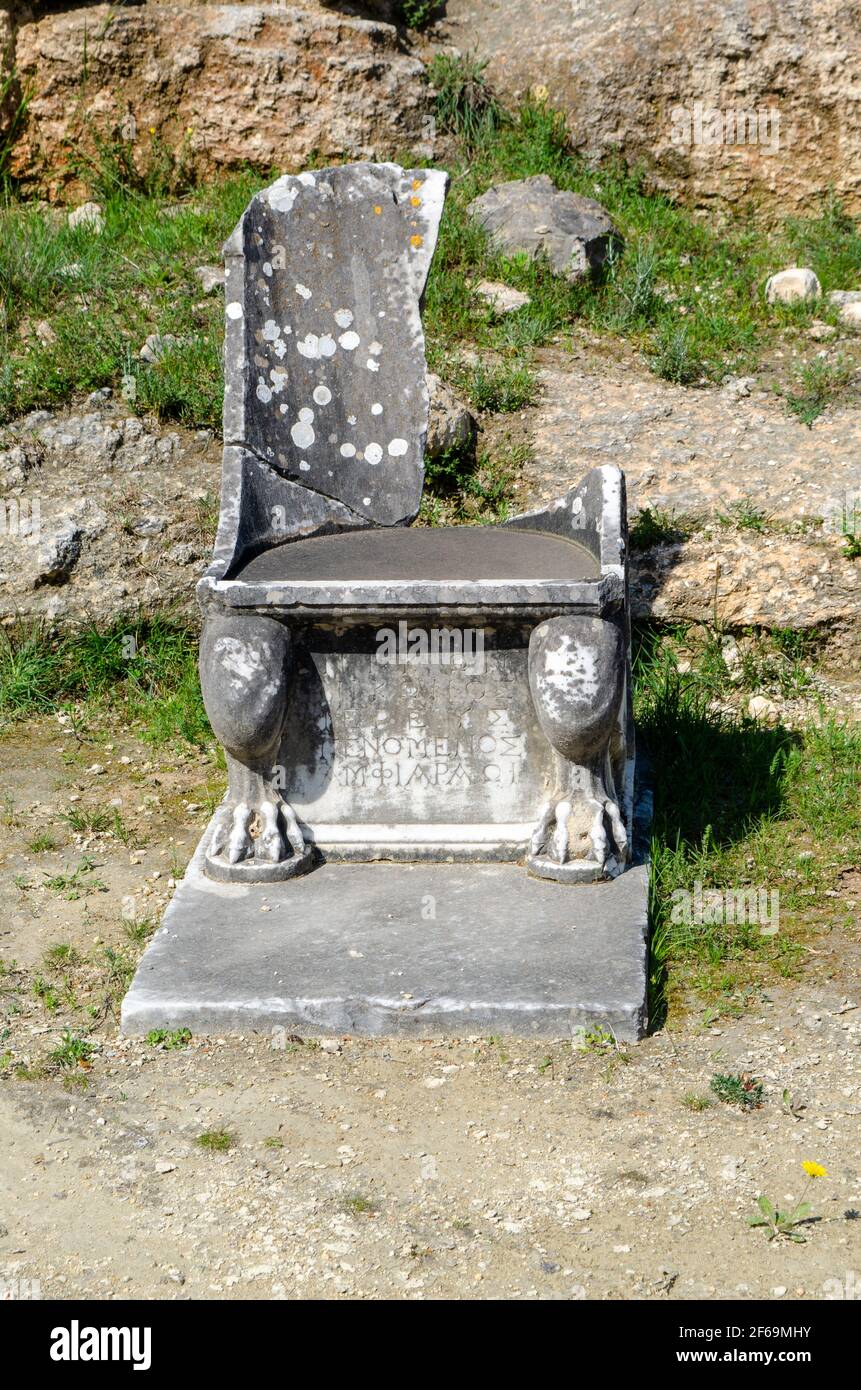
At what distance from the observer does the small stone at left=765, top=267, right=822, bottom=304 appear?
7410mm

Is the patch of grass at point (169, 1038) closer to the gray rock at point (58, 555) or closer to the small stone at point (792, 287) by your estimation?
the gray rock at point (58, 555)

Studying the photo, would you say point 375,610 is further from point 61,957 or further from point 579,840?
point 61,957

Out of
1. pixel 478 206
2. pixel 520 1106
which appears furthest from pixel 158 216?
pixel 520 1106

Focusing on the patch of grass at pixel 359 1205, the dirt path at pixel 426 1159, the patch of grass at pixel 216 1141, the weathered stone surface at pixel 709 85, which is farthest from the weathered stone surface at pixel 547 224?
the patch of grass at pixel 359 1205

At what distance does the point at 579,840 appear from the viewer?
417 cm

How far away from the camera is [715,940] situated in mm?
4160

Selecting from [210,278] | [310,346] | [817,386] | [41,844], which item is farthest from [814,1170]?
[210,278]

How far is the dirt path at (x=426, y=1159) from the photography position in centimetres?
291

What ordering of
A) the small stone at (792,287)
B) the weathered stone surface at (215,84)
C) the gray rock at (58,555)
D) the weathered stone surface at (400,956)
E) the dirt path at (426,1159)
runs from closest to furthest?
the dirt path at (426,1159), the weathered stone surface at (400,956), the gray rock at (58,555), the small stone at (792,287), the weathered stone surface at (215,84)

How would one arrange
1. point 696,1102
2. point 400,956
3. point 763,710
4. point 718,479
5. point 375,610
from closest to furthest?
point 696,1102 < point 400,956 < point 375,610 < point 763,710 < point 718,479

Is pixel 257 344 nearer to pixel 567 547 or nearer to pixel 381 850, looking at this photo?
pixel 567 547

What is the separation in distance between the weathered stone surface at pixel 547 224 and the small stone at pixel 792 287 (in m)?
0.86

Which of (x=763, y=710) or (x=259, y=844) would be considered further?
(x=763, y=710)

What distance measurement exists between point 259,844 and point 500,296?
3.89 metres
